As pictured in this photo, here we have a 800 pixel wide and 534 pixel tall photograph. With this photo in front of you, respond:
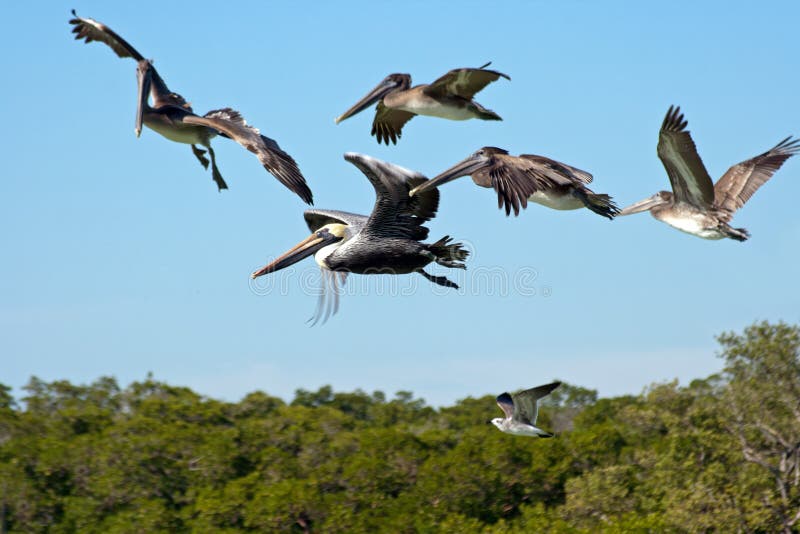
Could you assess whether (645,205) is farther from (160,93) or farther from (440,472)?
(440,472)

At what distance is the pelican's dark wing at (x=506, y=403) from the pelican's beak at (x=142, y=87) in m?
4.81

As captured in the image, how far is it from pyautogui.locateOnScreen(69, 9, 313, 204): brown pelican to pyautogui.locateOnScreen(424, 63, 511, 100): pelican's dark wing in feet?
5.06

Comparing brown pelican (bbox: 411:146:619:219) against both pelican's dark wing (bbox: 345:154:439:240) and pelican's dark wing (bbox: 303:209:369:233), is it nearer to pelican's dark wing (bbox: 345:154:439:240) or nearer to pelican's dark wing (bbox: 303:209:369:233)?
pelican's dark wing (bbox: 345:154:439:240)

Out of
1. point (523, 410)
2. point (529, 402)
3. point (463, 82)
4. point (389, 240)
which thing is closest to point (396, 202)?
point (389, 240)

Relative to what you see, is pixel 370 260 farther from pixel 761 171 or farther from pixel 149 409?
pixel 149 409

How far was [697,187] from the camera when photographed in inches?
482

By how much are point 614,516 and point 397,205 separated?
60.0 feet

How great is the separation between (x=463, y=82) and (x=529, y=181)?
1.62 m

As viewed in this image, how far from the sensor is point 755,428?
2897cm

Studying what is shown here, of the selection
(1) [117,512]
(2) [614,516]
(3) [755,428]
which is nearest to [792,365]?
(3) [755,428]

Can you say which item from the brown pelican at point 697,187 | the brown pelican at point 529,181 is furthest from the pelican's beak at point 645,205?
the brown pelican at point 529,181

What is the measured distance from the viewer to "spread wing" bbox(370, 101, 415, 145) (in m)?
12.8

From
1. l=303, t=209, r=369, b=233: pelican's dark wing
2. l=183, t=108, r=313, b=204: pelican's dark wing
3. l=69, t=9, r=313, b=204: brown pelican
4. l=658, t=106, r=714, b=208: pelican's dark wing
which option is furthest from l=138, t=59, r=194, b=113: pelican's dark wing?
l=658, t=106, r=714, b=208: pelican's dark wing

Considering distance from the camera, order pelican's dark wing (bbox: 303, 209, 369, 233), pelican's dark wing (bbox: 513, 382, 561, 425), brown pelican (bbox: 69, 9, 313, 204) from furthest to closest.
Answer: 1. pelican's dark wing (bbox: 513, 382, 561, 425)
2. pelican's dark wing (bbox: 303, 209, 369, 233)
3. brown pelican (bbox: 69, 9, 313, 204)
